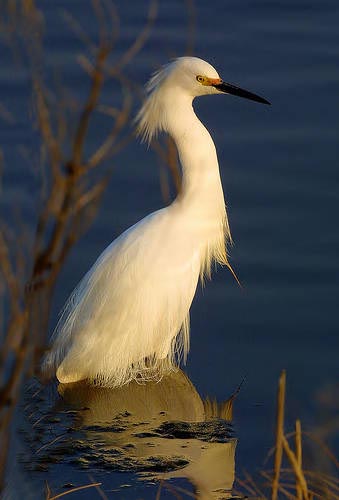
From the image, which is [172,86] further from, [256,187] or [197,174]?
[256,187]

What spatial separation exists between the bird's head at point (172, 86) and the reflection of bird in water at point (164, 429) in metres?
1.07

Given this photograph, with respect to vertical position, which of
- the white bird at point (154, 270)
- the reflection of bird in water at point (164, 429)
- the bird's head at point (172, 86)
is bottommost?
the reflection of bird in water at point (164, 429)

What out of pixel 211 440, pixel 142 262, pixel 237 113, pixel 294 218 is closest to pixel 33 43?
pixel 211 440

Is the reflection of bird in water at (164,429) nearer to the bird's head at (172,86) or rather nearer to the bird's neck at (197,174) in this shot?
the bird's neck at (197,174)

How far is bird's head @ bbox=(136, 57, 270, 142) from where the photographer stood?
14.3ft

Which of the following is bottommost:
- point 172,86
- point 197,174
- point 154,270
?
point 154,270

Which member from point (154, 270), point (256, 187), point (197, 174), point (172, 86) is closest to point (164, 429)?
point (154, 270)

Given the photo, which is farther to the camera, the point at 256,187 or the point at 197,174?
the point at 256,187

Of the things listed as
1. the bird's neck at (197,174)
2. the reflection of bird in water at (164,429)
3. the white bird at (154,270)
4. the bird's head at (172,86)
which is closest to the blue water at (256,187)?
the reflection of bird in water at (164,429)

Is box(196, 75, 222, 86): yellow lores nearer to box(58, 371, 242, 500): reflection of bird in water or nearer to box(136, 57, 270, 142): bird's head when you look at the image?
box(136, 57, 270, 142): bird's head

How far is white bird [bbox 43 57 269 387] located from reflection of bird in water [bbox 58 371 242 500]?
0.41 ft

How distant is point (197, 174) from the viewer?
444cm

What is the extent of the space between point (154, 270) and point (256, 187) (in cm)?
124

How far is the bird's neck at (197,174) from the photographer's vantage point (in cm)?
437
